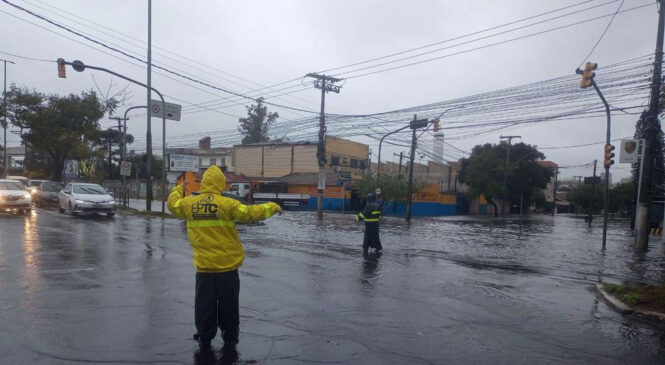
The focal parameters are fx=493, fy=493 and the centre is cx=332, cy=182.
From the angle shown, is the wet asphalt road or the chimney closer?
the wet asphalt road

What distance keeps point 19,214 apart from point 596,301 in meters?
21.3

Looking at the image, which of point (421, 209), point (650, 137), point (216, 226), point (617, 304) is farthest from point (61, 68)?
point (421, 209)

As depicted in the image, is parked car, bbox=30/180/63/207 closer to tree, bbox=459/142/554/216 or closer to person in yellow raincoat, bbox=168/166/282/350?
person in yellow raincoat, bbox=168/166/282/350

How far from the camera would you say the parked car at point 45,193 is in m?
27.7

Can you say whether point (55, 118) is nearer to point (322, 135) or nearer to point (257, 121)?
point (322, 135)

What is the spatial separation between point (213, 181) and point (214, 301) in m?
1.14

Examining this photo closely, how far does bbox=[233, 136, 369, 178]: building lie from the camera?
171ft

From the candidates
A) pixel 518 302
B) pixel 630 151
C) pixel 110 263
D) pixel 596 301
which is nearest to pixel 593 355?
pixel 518 302

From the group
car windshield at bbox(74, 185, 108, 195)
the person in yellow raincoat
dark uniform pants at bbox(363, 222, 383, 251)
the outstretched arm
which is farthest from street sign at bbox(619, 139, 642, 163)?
car windshield at bbox(74, 185, 108, 195)

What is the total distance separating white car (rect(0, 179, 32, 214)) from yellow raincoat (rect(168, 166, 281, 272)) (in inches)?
752

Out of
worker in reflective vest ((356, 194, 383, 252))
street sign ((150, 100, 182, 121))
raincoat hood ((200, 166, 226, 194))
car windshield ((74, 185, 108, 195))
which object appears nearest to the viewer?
raincoat hood ((200, 166, 226, 194))

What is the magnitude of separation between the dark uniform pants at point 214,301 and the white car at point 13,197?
756 inches

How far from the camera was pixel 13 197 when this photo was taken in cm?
1998

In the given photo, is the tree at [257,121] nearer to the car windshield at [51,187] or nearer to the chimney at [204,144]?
the chimney at [204,144]
